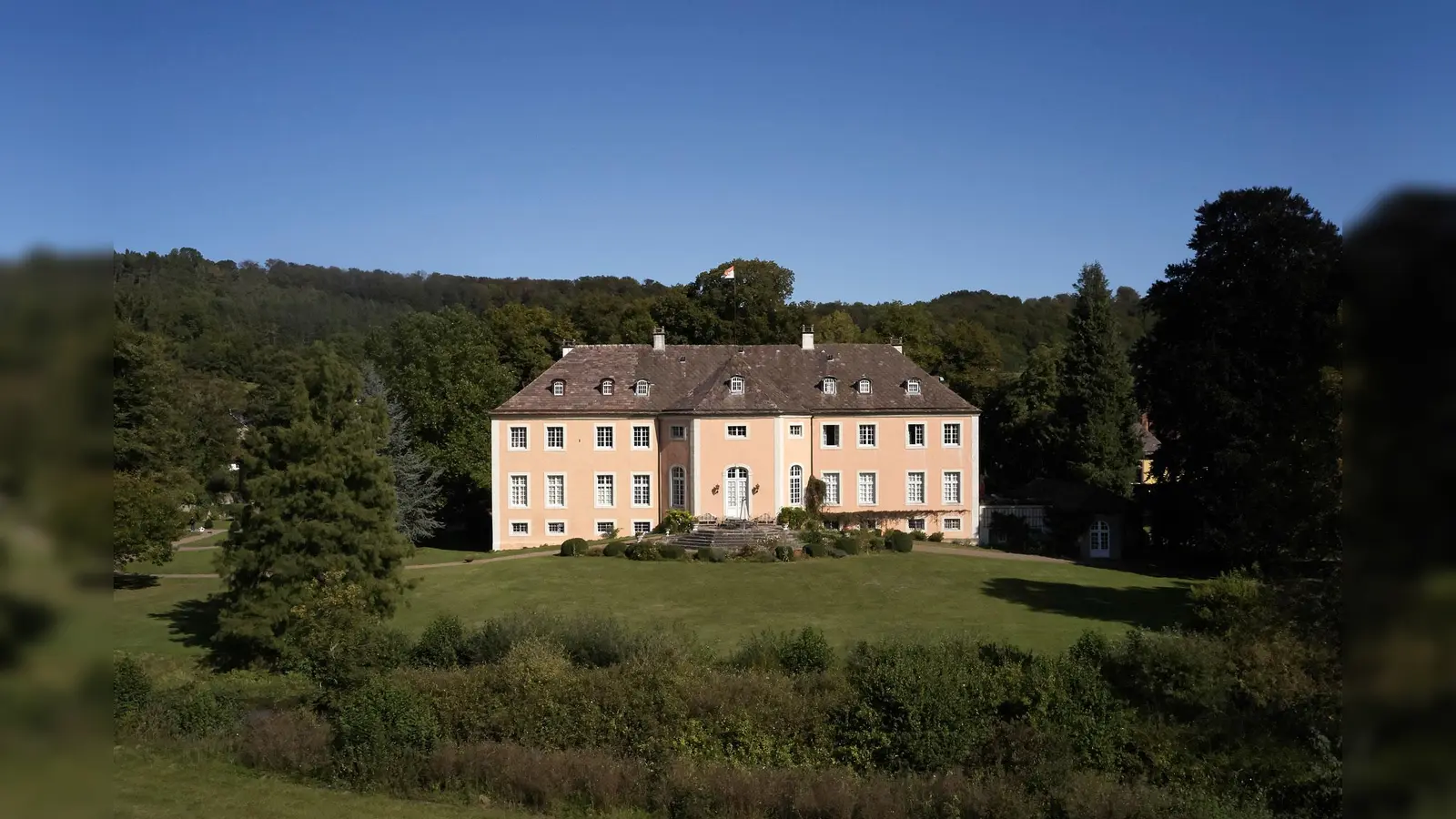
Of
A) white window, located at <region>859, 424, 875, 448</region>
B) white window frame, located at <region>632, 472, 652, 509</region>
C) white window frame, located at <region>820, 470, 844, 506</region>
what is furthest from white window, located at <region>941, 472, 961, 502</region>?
white window frame, located at <region>632, 472, 652, 509</region>

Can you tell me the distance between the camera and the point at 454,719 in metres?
19.3

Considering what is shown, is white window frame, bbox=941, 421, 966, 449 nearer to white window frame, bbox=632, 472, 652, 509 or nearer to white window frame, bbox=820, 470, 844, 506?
white window frame, bbox=820, 470, 844, 506

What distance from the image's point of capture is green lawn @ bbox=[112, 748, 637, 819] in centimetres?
1258

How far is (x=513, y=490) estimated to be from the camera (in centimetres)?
4619

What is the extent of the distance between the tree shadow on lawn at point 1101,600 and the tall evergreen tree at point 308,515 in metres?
18.0

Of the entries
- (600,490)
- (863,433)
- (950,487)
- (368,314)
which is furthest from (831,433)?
(368,314)

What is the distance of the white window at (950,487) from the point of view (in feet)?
152

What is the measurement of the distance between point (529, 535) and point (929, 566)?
1771cm

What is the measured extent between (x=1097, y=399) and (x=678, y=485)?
802 inches

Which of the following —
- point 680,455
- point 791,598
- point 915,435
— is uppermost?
point 915,435

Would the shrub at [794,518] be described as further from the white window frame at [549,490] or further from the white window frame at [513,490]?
the white window frame at [513,490]

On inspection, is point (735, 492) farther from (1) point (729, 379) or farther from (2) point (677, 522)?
(1) point (729, 379)

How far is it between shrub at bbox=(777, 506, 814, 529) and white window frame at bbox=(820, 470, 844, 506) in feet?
6.96
